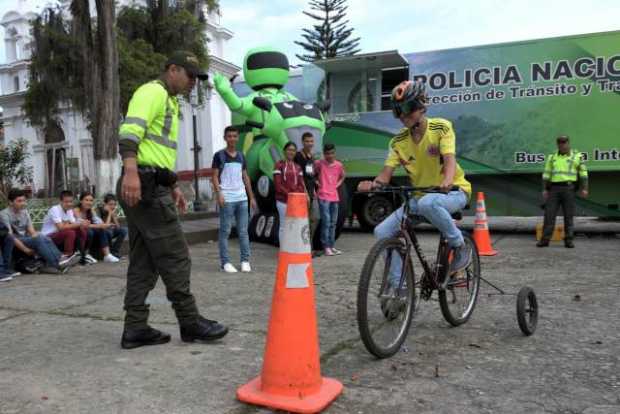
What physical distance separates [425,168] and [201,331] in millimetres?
1944

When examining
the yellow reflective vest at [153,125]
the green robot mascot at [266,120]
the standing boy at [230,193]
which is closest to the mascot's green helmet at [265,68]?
the green robot mascot at [266,120]

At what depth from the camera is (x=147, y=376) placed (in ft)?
10.4

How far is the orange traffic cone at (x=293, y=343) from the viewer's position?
276 centimetres

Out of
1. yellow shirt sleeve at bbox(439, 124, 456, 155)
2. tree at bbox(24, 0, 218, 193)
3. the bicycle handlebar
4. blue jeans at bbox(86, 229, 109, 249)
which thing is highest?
tree at bbox(24, 0, 218, 193)

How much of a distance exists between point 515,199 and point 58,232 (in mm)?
7934

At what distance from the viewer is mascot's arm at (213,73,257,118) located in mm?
8773

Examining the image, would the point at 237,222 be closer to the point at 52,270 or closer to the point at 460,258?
the point at 52,270

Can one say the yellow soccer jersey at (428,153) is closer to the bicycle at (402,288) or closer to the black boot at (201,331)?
the bicycle at (402,288)

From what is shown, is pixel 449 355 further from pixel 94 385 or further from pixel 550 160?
pixel 550 160

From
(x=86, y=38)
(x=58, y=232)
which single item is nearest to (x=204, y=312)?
(x=58, y=232)

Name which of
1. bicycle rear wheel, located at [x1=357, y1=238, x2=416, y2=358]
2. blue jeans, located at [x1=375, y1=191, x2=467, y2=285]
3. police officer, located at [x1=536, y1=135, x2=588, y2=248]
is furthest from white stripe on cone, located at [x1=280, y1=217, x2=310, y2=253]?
police officer, located at [x1=536, y1=135, x2=588, y2=248]

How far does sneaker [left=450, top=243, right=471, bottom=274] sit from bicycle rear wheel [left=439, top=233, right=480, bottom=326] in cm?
5

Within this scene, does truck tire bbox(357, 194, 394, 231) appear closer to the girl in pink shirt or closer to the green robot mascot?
the green robot mascot

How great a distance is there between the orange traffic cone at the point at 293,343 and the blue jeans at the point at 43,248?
4.94 metres
